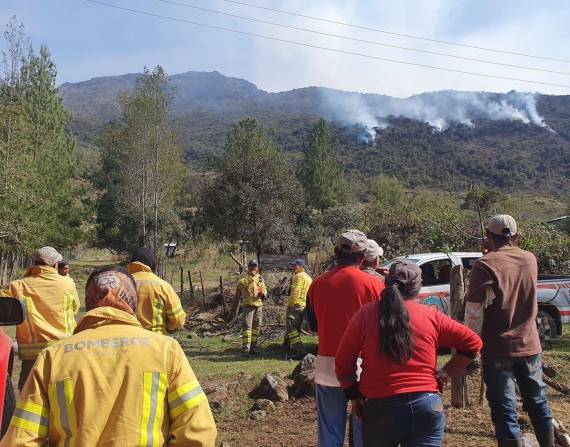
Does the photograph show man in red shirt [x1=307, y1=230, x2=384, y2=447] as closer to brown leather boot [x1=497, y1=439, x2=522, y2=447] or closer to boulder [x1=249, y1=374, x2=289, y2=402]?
brown leather boot [x1=497, y1=439, x2=522, y2=447]

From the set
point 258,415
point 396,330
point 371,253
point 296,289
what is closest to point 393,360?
point 396,330

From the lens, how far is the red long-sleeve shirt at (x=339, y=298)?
3.79 m

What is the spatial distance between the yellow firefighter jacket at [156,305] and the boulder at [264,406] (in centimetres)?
227

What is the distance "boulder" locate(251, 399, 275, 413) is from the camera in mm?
6770

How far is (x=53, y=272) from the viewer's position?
5008mm

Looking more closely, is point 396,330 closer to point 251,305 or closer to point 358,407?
point 358,407

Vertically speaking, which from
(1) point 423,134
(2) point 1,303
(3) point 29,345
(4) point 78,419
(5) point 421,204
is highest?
(1) point 423,134

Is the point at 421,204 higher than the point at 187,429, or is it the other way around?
the point at 421,204

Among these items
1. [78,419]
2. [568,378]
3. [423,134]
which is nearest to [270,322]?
[568,378]

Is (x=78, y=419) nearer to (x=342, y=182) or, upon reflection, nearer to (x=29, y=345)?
(x=29, y=345)

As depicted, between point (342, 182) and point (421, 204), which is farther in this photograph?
point (342, 182)

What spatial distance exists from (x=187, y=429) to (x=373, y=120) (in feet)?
501

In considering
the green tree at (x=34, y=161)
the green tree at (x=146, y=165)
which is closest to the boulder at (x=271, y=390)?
the green tree at (x=34, y=161)

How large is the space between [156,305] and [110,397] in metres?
2.93
